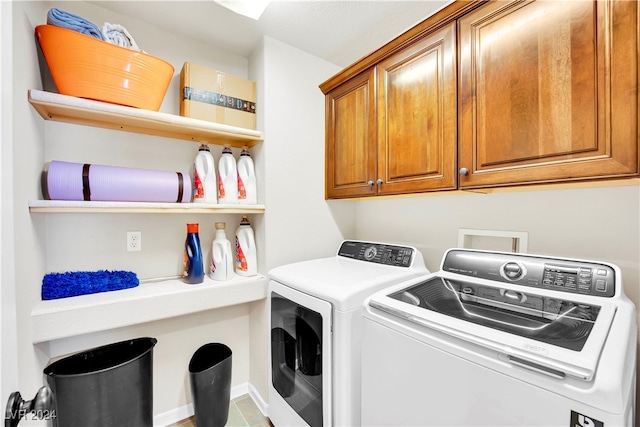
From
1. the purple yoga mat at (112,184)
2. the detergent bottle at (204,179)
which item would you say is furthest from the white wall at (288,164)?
the purple yoga mat at (112,184)

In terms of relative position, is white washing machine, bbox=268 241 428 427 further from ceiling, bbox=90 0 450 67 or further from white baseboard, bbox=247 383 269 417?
ceiling, bbox=90 0 450 67

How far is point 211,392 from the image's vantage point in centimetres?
160

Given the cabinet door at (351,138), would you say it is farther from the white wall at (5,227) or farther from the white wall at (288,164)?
the white wall at (5,227)

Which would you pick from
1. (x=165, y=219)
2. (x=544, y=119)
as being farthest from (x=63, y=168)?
(x=544, y=119)

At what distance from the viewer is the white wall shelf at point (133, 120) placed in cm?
123

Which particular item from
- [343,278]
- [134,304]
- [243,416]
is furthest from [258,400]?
[343,278]

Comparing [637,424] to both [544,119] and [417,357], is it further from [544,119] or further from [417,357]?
[544,119]

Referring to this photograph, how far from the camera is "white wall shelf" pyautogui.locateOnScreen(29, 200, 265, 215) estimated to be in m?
1.20

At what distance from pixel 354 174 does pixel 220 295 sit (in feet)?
3.80

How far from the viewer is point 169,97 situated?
68.9 inches

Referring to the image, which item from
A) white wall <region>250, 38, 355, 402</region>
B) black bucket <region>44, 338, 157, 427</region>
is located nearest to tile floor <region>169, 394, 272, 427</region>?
white wall <region>250, 38, 355, 402</region>

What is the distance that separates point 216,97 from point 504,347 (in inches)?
75.2

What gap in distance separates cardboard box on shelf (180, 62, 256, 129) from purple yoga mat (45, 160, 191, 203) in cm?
44

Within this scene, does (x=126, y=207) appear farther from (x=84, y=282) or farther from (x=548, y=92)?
(x=548, y=92)
